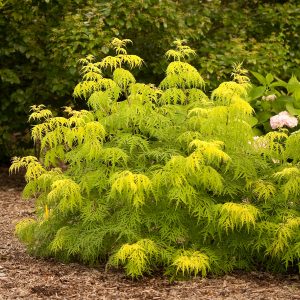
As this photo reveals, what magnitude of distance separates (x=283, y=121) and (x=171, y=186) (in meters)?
2.64

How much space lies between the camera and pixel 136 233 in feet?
18.5

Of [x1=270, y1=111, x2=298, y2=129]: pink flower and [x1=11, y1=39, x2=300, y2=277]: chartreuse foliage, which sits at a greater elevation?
[x1=270, y1=111, x2=298, y2=129]: pink flower

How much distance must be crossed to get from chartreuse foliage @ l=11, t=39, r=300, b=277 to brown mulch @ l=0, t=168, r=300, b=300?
0.34 feet

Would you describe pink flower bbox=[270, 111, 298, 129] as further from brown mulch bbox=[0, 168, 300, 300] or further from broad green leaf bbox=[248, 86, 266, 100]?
brown mulch bbox=[0, 168, 300, 300]

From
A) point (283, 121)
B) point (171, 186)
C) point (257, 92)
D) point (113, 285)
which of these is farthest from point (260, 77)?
point (113, 285)

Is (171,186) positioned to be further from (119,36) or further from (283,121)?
(119,36)

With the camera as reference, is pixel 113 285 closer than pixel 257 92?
Yes

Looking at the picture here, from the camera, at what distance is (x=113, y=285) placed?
5.67 meters

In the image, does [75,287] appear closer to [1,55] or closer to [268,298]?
[268,298]

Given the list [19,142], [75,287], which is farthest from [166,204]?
[19,142]

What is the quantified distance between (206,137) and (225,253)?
2.91ft

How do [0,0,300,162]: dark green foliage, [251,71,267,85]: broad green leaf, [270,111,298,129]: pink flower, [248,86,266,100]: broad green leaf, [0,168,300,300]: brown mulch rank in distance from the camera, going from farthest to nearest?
[0,0,300,162]: dark green foliage < [251,71,267,85]: broad green leaf < [248,86,266,100]: broad green leaf < [270,111,298,129]: pink flower < [0,168,300,300]: brown mulch

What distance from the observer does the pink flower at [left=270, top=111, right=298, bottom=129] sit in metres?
7.84

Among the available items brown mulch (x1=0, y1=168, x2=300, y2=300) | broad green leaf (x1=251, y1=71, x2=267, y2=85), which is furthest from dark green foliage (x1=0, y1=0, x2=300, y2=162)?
brown mulch (x1=0, y1=168, x2=300, y2=300)
